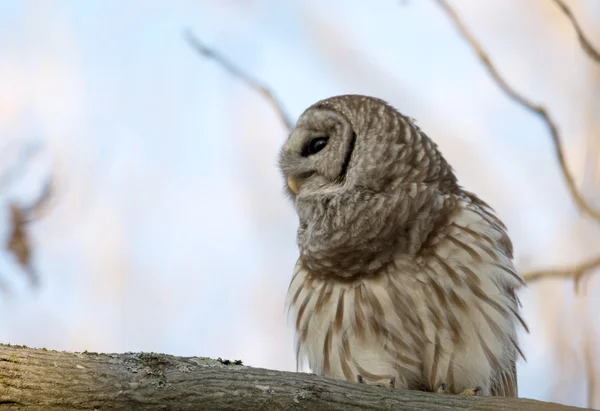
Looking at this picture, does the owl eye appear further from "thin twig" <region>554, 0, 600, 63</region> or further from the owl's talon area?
the owl's talon area

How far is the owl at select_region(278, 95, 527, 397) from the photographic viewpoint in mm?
3545

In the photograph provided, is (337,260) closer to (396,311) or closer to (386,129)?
(396,311)

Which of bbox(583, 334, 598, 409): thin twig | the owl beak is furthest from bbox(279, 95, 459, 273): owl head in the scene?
bbox(583, 334, 598, 409): thin twig

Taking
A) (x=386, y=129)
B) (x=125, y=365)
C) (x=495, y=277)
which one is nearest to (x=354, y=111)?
(x=386, y=129)

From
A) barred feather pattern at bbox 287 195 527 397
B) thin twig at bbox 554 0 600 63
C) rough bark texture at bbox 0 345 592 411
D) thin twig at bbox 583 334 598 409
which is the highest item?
thin twig at bbox 554 0 600 63

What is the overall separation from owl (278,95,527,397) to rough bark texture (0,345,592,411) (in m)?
0.71

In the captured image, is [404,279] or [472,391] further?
[404,279]

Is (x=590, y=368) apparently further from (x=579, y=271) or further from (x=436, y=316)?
(x=436, y=316)

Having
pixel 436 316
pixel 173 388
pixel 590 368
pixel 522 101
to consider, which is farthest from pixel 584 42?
pixel 173 388

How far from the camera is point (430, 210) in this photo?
371 cm

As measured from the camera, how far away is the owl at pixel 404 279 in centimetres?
354

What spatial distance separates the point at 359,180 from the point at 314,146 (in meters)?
Answer: 0.53

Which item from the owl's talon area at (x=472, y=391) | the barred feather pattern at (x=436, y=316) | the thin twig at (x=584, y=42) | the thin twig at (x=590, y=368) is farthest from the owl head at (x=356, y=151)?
the thin twig at (x=590, y=368)

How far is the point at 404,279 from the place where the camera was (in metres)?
3.57
